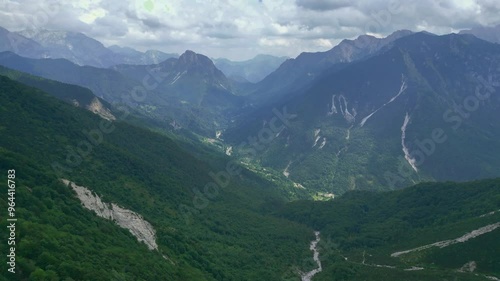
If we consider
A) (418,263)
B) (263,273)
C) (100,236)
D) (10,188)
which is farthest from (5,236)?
(418,263)

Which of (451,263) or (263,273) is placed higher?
(451,263)

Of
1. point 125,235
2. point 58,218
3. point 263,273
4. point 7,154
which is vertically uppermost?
point 7,154

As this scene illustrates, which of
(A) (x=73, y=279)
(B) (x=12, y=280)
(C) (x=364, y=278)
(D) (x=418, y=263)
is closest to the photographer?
(B) (x=12, y=280)

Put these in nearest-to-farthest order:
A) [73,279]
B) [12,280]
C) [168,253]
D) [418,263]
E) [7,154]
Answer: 1. [12,280]
2. [73,279]
3. [7,154]
4. [168,253]
5. [418,263]

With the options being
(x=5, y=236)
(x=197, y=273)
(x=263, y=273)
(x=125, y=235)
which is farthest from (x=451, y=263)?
(x=5, y=236)

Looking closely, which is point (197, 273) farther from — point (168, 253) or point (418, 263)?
point (418, 263)

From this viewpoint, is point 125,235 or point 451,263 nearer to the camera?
point 125,235
